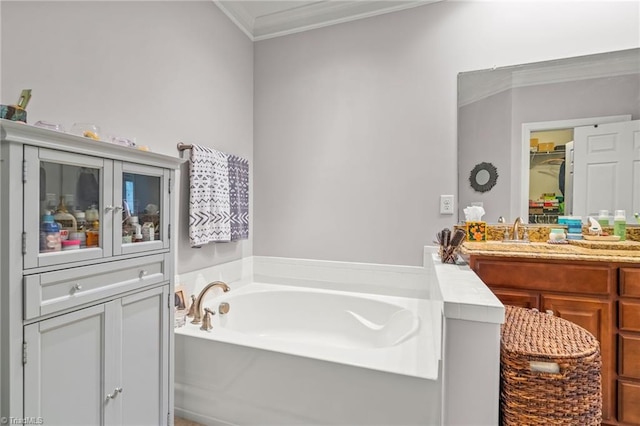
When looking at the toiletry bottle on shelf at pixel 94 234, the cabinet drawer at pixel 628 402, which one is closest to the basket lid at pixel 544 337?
the cabinet drawer at pixel 628 402

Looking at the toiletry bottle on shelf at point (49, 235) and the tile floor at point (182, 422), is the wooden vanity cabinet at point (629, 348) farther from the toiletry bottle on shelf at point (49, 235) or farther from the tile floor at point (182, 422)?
the toiletry bottle on shelf at point (49, 235)

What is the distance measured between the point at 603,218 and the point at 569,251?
0.54 m

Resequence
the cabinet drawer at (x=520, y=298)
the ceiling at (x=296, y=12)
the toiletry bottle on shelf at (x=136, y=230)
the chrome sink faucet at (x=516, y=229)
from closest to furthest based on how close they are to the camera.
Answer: the toiletry bottle on shelf at (x=136, y=230) < the cabinet drawer at (x=520, y=298) < the chrome sink faucet at (x=516, y=229) < the ceiling at (x=296, y=12)

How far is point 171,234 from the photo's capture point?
4.74 ft

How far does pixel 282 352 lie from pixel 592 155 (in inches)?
82.8

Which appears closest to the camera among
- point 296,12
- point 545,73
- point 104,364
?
point 104,364

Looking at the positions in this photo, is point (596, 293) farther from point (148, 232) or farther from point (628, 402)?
point (148, 232)

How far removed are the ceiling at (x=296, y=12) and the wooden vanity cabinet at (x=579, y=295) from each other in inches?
74.9

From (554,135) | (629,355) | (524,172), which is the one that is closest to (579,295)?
(629,355)

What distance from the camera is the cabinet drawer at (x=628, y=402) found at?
1457 millimetres

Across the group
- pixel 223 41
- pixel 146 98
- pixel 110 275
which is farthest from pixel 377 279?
pixel 223 41

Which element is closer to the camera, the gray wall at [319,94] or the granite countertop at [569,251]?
the granite countertop at [569,251]

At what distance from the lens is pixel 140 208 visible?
4.42 feet

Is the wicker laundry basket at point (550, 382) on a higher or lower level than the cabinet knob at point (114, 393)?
higher
